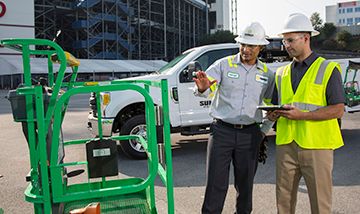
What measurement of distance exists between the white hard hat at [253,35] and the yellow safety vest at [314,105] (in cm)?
45

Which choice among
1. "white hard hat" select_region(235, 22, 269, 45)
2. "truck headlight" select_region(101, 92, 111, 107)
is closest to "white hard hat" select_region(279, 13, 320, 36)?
"white hard hat" select_region(235, 22, 269, 45)

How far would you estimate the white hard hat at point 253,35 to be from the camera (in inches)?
133

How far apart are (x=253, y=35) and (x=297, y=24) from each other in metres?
0.48

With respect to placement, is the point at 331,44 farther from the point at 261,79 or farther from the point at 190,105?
the point at 261,79

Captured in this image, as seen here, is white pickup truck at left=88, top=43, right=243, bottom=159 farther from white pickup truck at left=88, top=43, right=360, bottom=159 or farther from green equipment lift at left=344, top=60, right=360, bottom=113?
green equipment lift at left=344, top=60, right=360, bottom=113

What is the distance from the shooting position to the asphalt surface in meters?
4.73

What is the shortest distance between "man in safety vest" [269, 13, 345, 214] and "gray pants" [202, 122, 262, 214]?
42cm

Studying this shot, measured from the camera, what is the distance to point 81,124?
40.1ft

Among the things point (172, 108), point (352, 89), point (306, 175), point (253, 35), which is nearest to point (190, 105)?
point (172, 108)

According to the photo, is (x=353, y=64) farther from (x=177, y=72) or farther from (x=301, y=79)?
(x=301, y=79)

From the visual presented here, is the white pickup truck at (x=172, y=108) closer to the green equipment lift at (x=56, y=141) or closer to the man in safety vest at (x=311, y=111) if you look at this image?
the green equipment lift at (x=56, y=141)

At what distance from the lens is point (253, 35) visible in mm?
3385

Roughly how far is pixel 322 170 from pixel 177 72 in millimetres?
4543

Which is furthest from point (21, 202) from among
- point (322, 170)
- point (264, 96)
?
point (322, 170)
